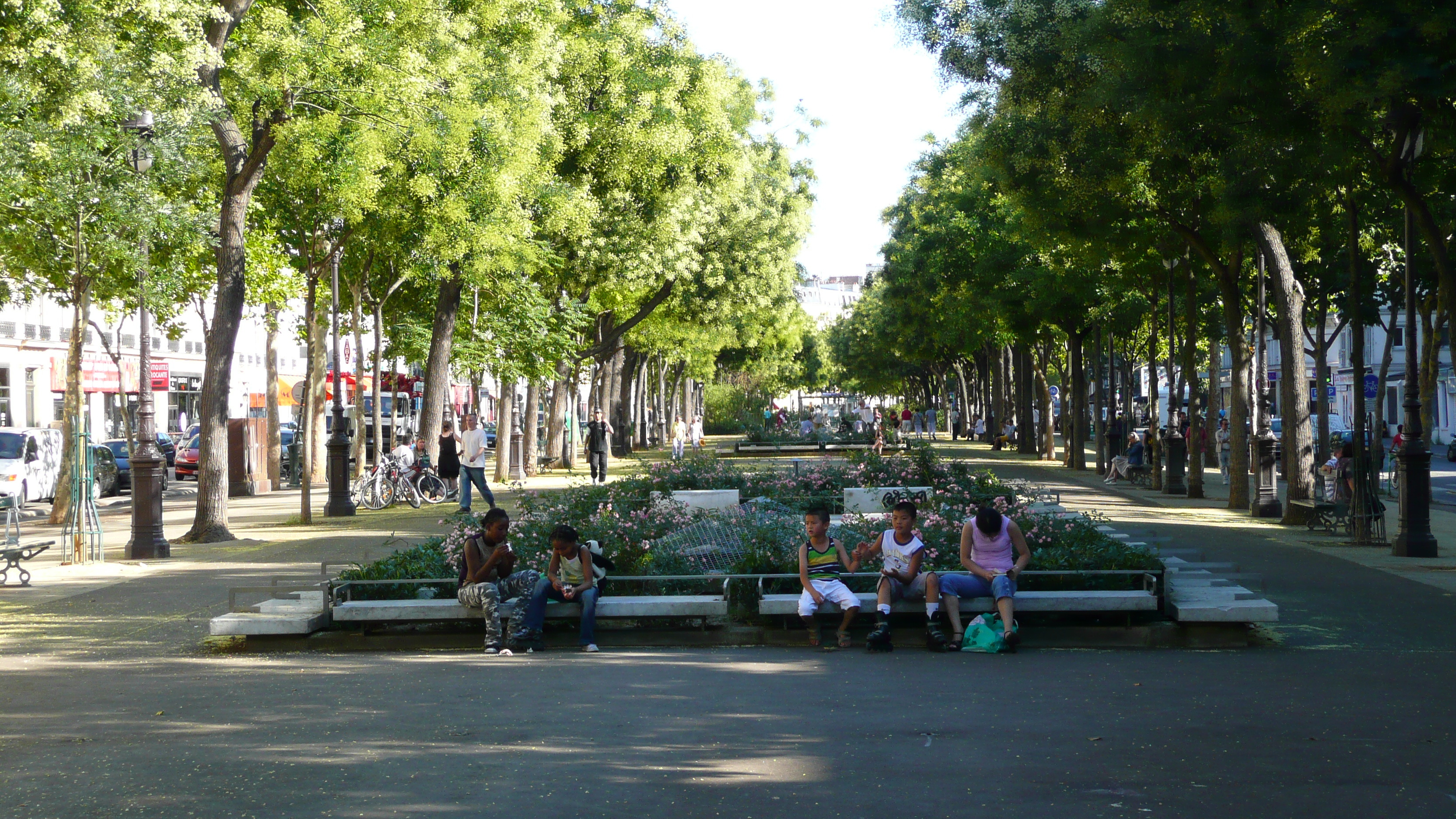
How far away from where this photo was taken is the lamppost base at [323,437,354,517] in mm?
24734

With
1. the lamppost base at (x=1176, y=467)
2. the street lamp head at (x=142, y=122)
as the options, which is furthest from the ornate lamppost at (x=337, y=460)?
the lamppost base at (x=1176, y=467)

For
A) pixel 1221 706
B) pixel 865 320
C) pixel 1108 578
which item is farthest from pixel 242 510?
pixel 865 320

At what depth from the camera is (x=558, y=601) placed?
1094 cm

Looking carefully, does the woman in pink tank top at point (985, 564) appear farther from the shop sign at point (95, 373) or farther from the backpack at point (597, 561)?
the shop sign at point (95, 373)

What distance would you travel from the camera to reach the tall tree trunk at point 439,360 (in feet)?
93.7

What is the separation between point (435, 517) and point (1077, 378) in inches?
845

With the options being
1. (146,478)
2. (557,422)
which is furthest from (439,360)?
(557,422)

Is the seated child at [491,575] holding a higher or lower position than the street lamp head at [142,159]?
lower

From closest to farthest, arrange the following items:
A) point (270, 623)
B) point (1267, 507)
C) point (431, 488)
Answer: point (270, 623) → point (1267, 507) → point (431, 488)

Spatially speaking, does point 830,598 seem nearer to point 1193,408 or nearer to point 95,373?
point 1193,408

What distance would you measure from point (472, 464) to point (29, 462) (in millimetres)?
11306

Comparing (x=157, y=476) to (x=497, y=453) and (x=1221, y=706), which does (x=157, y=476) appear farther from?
(x=497, y=453)

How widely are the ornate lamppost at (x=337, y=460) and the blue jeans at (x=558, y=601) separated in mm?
14705

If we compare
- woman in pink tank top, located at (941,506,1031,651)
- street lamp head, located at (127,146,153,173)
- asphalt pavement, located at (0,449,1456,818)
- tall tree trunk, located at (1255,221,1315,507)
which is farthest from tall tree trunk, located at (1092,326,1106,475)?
woman in pink tank top, located at (941,506,1031,651)
